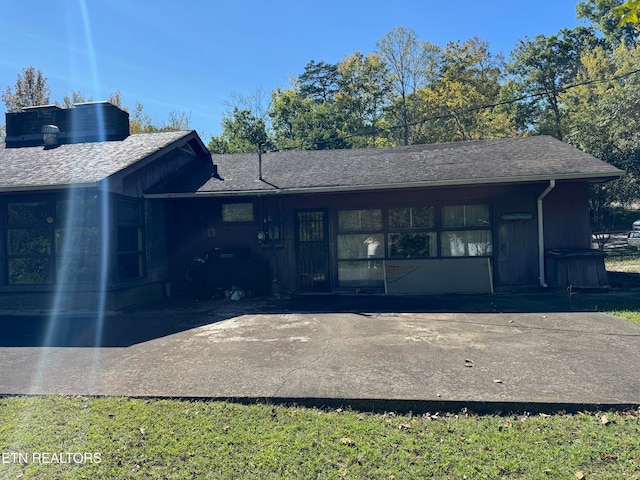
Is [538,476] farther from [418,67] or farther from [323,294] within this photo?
[418,67]

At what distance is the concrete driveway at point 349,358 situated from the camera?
3684mm

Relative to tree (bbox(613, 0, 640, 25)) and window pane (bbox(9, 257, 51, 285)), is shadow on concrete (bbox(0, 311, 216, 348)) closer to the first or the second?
window pane (bbox(9, 257, 51, 285))

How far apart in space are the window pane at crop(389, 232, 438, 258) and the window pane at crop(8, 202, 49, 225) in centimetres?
761

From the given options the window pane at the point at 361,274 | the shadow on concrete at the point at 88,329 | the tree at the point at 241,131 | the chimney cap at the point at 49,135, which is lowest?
the shadow on concrete at the point at 88,329

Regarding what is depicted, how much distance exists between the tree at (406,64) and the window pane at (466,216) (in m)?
21.0

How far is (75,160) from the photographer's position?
9406 mm

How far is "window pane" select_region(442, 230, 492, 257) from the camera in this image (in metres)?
9.60

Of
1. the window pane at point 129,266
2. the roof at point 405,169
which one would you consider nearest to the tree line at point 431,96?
the roof at point 405,169

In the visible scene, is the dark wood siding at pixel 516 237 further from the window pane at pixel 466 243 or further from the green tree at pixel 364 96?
the green tree at pixel 364 96

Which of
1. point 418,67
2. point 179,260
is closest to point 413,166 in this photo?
point 179,260

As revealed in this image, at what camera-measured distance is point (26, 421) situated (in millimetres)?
3387

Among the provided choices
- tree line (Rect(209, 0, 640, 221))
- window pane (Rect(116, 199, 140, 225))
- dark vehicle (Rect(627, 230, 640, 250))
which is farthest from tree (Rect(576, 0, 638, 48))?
window pane (Rect(116, 199, 140, 225))

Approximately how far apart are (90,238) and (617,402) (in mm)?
8905

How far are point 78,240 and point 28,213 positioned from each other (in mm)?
1335
